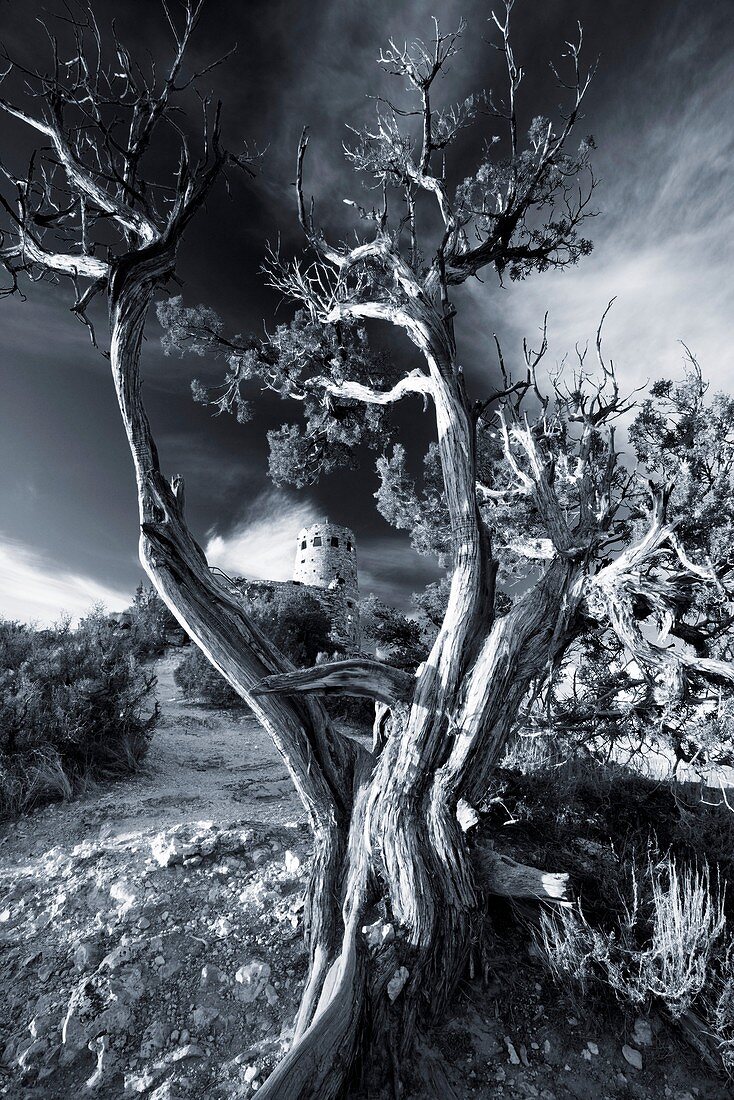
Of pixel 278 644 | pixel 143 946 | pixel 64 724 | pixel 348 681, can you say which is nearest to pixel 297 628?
pixel 278 644

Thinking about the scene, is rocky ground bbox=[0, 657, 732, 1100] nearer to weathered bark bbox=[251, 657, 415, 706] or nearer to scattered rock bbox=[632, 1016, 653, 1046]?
scattered rock bbox=[632, 1016, 653, 1046]

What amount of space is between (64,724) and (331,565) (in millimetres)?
26287

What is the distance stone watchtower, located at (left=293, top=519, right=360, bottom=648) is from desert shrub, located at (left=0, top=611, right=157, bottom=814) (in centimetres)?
2117

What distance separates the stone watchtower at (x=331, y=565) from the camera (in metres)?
29.5

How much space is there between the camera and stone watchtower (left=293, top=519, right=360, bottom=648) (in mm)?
29484

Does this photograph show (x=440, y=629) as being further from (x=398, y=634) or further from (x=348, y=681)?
(x=398, y=634)

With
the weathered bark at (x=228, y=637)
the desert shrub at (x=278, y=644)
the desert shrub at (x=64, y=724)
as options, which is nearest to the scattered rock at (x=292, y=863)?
the weathered bark at (x=228, y=637)

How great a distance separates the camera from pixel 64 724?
5797 mm

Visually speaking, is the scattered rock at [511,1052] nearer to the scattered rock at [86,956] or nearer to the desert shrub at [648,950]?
the desert shrub at [648,950]

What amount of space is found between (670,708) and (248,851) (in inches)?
148

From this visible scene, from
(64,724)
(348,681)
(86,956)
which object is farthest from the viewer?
(64,724)

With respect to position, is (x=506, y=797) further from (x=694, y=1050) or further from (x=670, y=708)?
(x=694, y=1050)

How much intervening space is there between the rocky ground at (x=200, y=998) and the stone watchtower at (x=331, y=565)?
80.3 ft

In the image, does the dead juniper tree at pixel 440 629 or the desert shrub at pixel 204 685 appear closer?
the dead juniper tree at pixel 440 629
